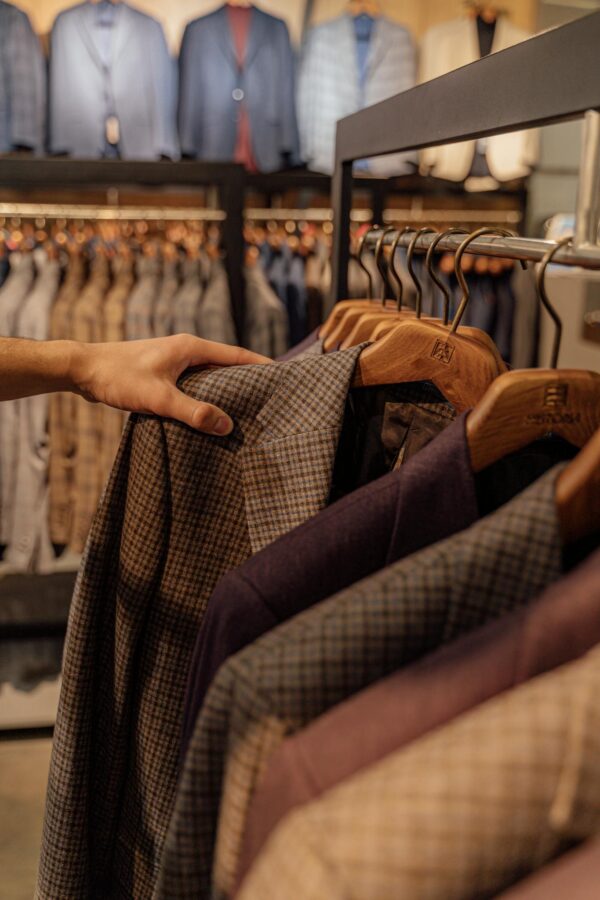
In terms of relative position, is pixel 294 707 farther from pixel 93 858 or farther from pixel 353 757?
pixel 93 858

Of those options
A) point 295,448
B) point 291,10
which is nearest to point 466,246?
point 295,448

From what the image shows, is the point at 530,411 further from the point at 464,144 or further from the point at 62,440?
the point at 464,144

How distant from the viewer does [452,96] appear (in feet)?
2.10

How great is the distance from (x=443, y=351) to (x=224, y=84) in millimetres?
2514

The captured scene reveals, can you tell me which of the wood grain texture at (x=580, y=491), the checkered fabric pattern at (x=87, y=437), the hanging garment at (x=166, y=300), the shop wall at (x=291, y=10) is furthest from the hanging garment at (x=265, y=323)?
the wood grain texture at (x=580, y=491)

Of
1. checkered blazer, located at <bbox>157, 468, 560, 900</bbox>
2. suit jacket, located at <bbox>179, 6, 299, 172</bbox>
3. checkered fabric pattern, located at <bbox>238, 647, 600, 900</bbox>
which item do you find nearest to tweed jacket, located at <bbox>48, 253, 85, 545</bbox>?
suit jacket, located at <bbox>179, 6, 299, 172</bbox>

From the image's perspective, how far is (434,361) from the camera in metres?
0.67

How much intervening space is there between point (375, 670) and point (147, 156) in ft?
8.91

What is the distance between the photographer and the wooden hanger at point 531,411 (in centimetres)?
53

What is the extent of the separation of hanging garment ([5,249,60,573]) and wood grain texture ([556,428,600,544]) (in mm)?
1556

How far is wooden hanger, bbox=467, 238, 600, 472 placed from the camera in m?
0.53

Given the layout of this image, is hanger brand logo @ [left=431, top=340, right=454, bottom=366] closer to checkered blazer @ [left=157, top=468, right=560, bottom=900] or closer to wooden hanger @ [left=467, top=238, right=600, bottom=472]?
wooden hanger @ [left=467, top=238, right=600, bottom=472]

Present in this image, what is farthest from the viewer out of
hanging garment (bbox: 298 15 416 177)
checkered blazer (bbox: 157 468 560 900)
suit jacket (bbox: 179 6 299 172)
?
hanging garment (bbox: 298 15 416 177)

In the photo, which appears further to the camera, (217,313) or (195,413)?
(217,313)
